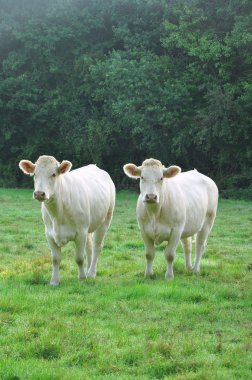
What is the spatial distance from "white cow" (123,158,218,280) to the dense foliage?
16.9 m

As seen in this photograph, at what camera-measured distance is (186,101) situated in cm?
2809

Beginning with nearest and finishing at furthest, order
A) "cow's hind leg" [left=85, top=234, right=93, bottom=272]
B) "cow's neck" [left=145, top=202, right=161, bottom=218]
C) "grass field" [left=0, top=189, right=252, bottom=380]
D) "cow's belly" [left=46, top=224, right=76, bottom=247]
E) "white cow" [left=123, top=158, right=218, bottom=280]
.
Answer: "grass field" [left=0, top=189, right=252, bottom=380] → "cow's belly" [left=46, top=224, right=76, bottom=247] → "white cow" [left=123, top=158, right=218, bottom=280] → "cow's neck" [left=145, top=202, right=161, bottom=218] → "cow's hind leg" [left=85, top=234, right=93, bottom=272]

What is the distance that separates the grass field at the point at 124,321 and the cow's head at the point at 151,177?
→ 126cm

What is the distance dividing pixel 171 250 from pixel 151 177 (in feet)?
3.88

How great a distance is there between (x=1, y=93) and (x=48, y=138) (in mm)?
3595

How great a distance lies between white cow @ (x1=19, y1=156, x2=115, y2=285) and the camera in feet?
→ 27.6

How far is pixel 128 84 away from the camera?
1115 inches

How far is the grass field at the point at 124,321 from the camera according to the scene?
18.0ft

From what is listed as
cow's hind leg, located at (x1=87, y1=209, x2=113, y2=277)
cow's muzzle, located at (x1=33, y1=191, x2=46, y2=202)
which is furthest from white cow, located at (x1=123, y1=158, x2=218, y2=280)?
cow's muzzle, located at (x1=33, y1=191, x2=46, y2=202)

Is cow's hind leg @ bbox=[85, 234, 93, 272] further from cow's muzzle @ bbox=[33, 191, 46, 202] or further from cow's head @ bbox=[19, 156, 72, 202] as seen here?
cow's muzzle @ bbox=[33, 191, 46, 202]

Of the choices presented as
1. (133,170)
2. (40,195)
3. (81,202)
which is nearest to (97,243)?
(81,202)

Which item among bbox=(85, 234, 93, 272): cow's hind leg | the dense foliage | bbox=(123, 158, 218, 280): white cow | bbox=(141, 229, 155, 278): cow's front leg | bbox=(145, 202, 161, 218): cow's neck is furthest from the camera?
the dense foliage

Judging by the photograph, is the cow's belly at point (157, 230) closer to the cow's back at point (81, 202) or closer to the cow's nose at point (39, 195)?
the cow's back at point (81, 202)

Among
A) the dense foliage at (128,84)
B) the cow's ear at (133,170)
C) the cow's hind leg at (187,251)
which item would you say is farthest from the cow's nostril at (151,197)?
the dense foliage at (128,84)
